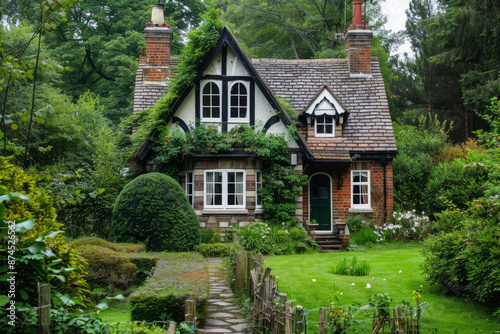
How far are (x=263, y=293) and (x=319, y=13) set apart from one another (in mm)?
27868

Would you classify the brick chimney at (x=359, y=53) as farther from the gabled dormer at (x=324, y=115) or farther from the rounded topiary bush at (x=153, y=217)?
the rounded topiary bush at (x=153, y=217)

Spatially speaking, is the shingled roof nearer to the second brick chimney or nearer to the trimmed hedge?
the second brick chimney

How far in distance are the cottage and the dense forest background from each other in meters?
2.09

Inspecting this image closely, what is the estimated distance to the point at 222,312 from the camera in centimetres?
780

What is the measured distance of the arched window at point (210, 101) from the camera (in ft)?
53.9

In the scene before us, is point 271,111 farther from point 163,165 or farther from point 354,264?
point 354,264

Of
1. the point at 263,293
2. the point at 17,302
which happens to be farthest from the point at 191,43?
the point at 17,302

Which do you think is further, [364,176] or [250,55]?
[250,55]

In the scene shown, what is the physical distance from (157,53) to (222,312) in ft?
45.8

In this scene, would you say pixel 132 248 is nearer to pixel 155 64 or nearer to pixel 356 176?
pixel 356 176

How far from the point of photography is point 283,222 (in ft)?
52.7

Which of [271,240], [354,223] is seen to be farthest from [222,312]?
[354,223]

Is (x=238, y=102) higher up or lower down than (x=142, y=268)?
higher up

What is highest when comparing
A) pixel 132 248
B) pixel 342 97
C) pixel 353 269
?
pixel 342 97
